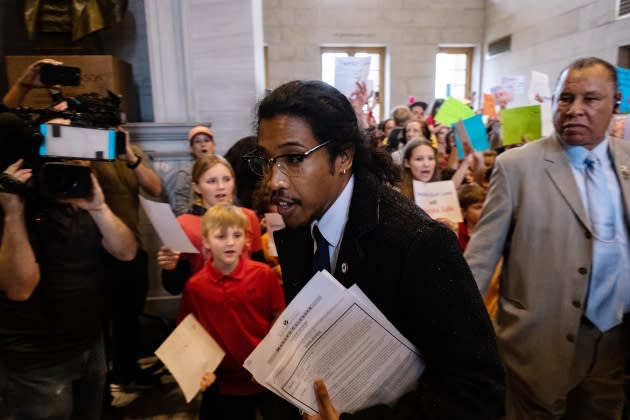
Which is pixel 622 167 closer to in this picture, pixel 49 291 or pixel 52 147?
pixel 52 147

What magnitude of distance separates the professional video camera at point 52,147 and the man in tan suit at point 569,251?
159 centimetres

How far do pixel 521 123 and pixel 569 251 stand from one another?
1.58 m

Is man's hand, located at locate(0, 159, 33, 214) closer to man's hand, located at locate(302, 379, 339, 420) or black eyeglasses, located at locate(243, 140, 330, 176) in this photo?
black eyeglasses, located at locate(243, 140, 330, 176)

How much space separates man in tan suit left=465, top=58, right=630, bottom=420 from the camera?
1603 millimetres

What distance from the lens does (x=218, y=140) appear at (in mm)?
3666

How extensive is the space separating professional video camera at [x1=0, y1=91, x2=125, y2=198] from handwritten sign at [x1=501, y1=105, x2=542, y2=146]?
2.58 meters

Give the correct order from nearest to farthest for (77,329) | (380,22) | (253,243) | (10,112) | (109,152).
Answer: (10,112)
(109,152)
(77,329)
(253,243)
(380,22)

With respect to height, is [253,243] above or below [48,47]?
below

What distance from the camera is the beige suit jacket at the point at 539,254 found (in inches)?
63.0

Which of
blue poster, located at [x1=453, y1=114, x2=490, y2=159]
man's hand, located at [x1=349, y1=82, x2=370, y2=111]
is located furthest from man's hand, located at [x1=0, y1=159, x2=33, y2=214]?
blue poster, located at [x1=453, y1=114, x2=490, y2=159]

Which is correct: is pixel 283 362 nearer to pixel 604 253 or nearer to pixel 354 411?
pixel 354 411

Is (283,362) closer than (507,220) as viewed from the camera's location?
Yes

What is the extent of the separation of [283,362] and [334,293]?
8.8 inches

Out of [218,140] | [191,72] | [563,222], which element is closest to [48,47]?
[191,72]
